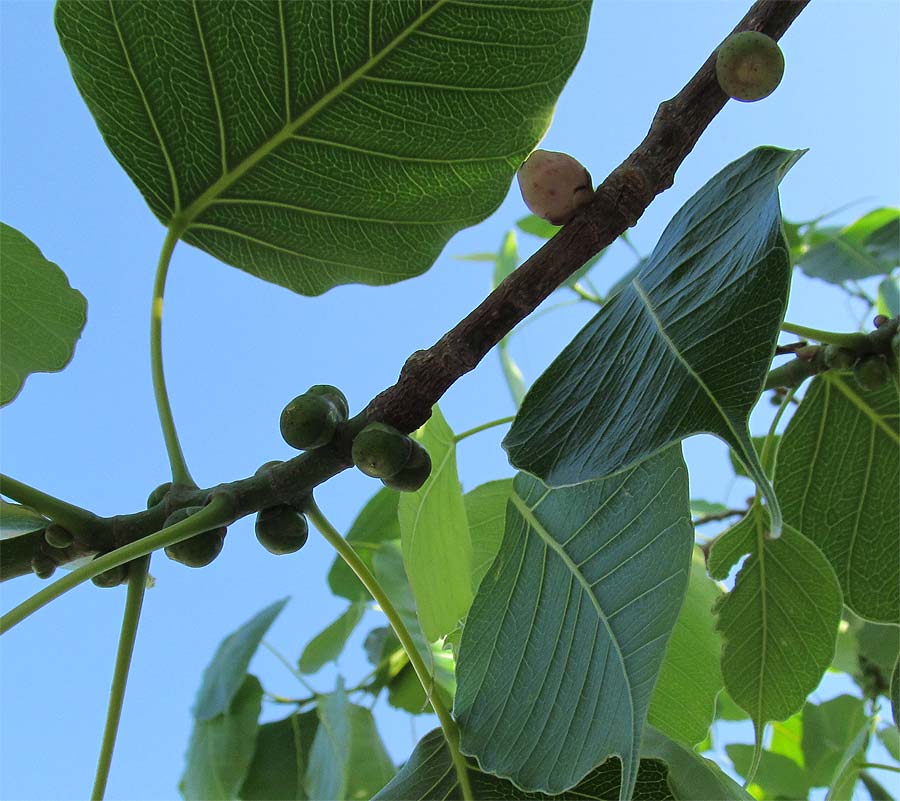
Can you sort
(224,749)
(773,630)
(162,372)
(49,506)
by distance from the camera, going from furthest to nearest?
1. (224,749)
2. (773,630)
3. (162,372)
4. (49,506)

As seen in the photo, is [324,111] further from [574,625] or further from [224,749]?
[224,749]

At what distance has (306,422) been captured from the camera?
50cm

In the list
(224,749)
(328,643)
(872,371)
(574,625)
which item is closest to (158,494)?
(574,625)

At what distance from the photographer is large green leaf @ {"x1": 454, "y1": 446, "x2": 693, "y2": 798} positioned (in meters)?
0.47

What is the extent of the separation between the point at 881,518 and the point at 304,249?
52 centimetres

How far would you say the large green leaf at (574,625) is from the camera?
47 cm

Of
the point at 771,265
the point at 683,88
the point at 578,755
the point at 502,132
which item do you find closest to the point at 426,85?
the point at 502,132

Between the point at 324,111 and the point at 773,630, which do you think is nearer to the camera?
the point at 324,111

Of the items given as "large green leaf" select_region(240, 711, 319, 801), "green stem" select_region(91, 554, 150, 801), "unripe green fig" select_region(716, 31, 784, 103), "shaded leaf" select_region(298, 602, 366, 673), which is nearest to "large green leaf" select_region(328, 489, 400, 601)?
"shaded leaf" select_region(298, 602, 366, 673)

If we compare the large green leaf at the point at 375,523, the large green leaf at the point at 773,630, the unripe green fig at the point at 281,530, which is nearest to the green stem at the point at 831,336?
the large green leaf at the point at 773,630

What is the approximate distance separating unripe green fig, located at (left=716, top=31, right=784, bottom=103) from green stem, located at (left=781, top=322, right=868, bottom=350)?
214mm

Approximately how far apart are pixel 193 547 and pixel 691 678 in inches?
15.4

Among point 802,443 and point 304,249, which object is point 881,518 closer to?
point 802,443

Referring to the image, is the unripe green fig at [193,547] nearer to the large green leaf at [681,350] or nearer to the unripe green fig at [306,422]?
the unripe green fig at [306,422]
